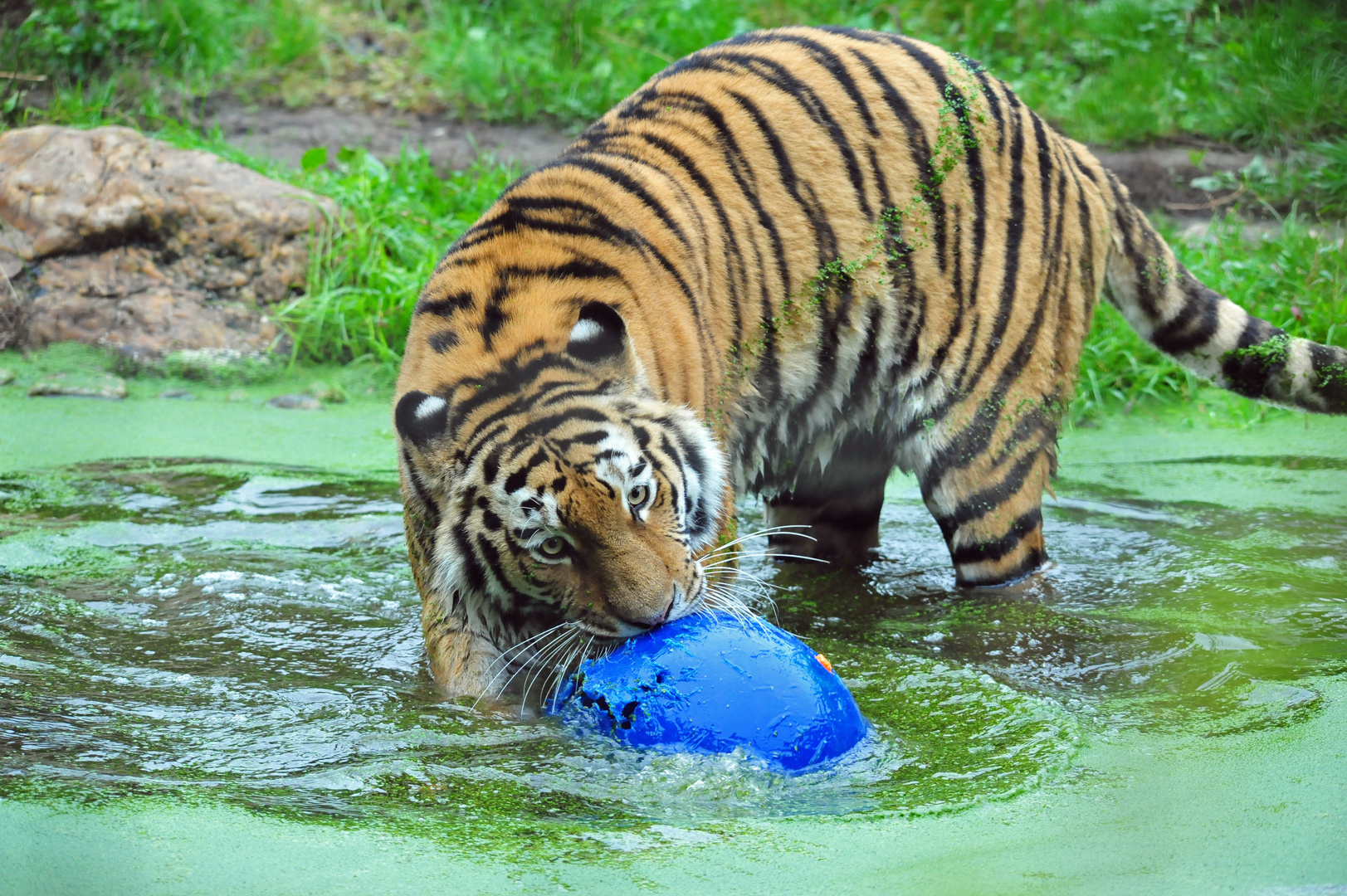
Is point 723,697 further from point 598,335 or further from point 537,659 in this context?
point 598,335

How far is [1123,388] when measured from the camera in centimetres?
561

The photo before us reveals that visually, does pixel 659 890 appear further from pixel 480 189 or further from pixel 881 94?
pixel 480 189

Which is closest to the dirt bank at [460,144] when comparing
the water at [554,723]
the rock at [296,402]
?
the rock at [296,402]

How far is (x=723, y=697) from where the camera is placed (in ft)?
7.71

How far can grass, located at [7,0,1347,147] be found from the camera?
7324 mm

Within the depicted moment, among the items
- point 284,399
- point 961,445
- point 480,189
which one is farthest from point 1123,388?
point 284,399

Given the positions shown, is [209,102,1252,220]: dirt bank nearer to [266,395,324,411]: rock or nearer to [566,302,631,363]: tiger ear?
[266,395,324,411]: rock

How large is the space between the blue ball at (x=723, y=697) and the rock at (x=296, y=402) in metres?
3.42

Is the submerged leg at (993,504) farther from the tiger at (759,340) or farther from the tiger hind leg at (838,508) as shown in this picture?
the tiger hind leg at (838,508)

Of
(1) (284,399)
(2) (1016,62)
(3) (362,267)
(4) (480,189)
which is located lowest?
(1) (284,399)

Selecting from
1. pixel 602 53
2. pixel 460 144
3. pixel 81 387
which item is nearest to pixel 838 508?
pixel 81 387

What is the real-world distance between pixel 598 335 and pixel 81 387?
3.74m

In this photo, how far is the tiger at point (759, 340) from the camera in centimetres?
255

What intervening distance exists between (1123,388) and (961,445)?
91.7 inches
